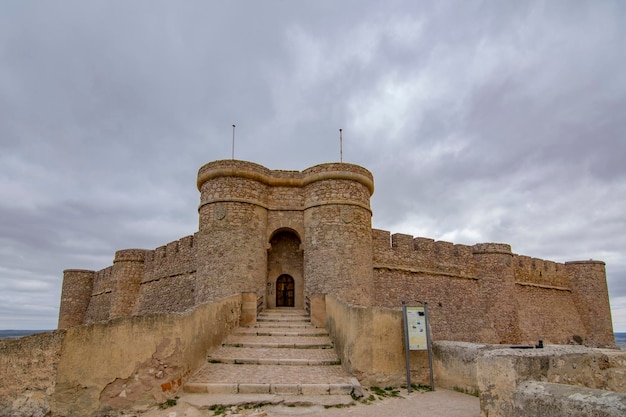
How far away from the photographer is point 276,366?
7.57 meters

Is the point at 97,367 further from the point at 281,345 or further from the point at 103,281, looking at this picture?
the point at 103,281

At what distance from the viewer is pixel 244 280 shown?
13.8 meters

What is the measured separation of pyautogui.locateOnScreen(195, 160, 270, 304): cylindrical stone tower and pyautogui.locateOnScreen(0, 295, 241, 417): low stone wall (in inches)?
283

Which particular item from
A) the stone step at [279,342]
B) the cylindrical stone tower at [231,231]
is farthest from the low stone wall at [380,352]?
the cylindrical stone tower at [231,231]

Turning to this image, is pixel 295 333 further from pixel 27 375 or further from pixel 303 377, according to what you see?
pixel 27 375

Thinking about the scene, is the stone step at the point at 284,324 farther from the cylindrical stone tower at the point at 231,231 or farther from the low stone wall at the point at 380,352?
the low stone wall at the point at 380,352

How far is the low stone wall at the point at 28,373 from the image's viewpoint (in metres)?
4.64

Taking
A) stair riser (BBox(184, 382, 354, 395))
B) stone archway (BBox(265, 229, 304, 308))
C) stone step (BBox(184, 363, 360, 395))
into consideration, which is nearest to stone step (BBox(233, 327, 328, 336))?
stone step (BBox(184, 363, 360, 395))

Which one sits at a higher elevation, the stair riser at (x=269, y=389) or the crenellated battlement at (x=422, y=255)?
the crenellated battlement at (x=422, y=255)

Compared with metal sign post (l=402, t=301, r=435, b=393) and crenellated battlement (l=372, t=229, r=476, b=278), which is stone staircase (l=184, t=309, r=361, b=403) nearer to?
metal sign post (l=402, t=301, r=435, b=393)

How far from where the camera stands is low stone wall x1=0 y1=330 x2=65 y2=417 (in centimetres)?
464

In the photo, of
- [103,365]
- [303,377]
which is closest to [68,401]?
[103,365]

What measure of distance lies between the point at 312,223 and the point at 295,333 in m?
5.41

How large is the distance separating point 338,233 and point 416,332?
772cm
